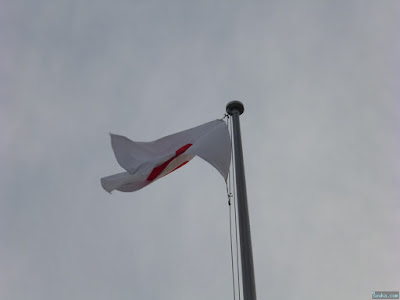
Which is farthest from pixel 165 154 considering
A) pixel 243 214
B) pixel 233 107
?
pixel 243 214

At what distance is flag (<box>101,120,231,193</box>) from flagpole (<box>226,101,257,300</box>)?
23.0 inches

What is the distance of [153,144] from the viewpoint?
48.7ft

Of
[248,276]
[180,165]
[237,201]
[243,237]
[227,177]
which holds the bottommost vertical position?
[248,276]

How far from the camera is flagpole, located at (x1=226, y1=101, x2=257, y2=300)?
9781 mm

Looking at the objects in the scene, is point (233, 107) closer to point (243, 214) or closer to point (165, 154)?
point (165, 154)

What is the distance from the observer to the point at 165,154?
14.6 metres

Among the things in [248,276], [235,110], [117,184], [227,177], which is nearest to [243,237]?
[248,276]

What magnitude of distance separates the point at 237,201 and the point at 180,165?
322 centimetres

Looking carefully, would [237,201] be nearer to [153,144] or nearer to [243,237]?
[243,237]

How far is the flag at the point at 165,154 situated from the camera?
12.8 meters

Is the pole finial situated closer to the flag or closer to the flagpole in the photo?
the flagpole

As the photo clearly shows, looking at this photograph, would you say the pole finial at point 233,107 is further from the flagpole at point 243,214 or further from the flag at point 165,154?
the flag at point 165,154

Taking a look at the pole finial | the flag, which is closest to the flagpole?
the pole finial

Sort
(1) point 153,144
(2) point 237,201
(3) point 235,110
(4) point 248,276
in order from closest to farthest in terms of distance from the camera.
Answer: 1. (4) point 248,276
2. (2) point 237,201
3. (3) point 235,110
4. (1) point 153,144
